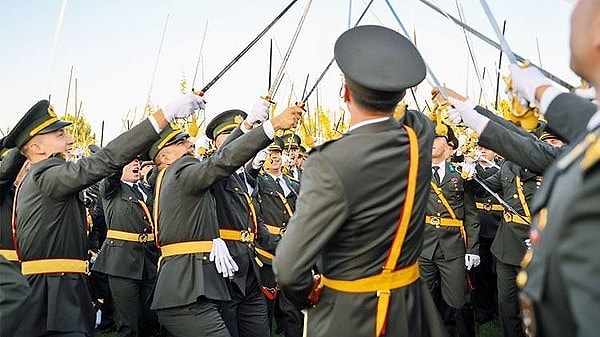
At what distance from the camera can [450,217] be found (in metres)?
6.96

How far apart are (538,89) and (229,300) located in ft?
10.6

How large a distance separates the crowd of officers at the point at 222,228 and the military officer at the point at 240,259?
1 centimetres

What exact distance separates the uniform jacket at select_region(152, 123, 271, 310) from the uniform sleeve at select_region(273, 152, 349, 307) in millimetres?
1855

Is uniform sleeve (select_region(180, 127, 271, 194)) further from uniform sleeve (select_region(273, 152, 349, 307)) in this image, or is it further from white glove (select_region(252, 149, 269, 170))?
uniform sleeve (select_region(273, 152, 349, 307))

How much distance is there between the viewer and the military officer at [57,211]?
401cm

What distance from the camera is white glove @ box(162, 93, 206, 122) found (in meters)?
4.09

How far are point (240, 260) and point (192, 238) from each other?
2.46ft

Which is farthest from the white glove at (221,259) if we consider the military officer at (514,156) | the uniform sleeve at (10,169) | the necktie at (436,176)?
the necktie at (436,176)

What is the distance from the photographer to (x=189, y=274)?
187 inches

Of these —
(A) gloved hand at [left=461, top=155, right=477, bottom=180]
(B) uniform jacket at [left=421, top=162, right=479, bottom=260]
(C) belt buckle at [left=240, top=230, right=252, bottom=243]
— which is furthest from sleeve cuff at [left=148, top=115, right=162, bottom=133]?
(A) gloved hand at [left=461, top=155, right=477, bottom=180]

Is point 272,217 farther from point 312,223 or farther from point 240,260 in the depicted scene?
point 312,223

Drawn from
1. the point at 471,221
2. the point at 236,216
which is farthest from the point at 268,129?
the point at 471,221

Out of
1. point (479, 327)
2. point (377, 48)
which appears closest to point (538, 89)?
point (377, 48)

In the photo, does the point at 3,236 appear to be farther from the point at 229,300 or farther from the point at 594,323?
the point at 594,323
